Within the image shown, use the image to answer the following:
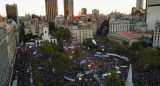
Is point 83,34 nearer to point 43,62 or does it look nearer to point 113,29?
point 113,29

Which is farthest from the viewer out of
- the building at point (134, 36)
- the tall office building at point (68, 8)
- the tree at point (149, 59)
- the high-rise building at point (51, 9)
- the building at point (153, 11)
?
the tall office building at point (68, 8)

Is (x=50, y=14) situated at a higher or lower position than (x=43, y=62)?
higher

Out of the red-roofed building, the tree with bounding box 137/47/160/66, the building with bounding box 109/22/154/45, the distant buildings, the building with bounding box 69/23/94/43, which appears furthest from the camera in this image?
the building with bounding box 69/23/94/43

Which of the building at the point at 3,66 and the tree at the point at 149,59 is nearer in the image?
the building at the point at 3,66

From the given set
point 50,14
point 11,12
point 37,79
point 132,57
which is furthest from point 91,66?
point 50,14

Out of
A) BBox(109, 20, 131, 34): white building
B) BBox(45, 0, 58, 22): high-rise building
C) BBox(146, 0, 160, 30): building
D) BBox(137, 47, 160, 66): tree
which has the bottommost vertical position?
BBox(137, 47, 160, 66): tree

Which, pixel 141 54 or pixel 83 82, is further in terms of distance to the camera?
pixel 141 54

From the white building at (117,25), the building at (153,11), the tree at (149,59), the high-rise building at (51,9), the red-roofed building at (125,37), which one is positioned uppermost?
the high-rise building at (51,9)

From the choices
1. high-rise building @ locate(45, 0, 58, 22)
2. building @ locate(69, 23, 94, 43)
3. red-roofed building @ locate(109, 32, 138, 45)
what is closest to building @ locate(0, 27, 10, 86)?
red-roofed building @ locate(109, 32, 138, 45)

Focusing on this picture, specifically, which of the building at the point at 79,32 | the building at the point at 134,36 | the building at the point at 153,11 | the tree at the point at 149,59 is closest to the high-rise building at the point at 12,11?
the building at the point at 79,32

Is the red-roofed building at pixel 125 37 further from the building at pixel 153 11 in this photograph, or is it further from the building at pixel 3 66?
the building at pixel 3 66

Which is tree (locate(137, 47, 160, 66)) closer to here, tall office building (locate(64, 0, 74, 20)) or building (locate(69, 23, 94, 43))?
building (locate(69, 23, 94, 43))
